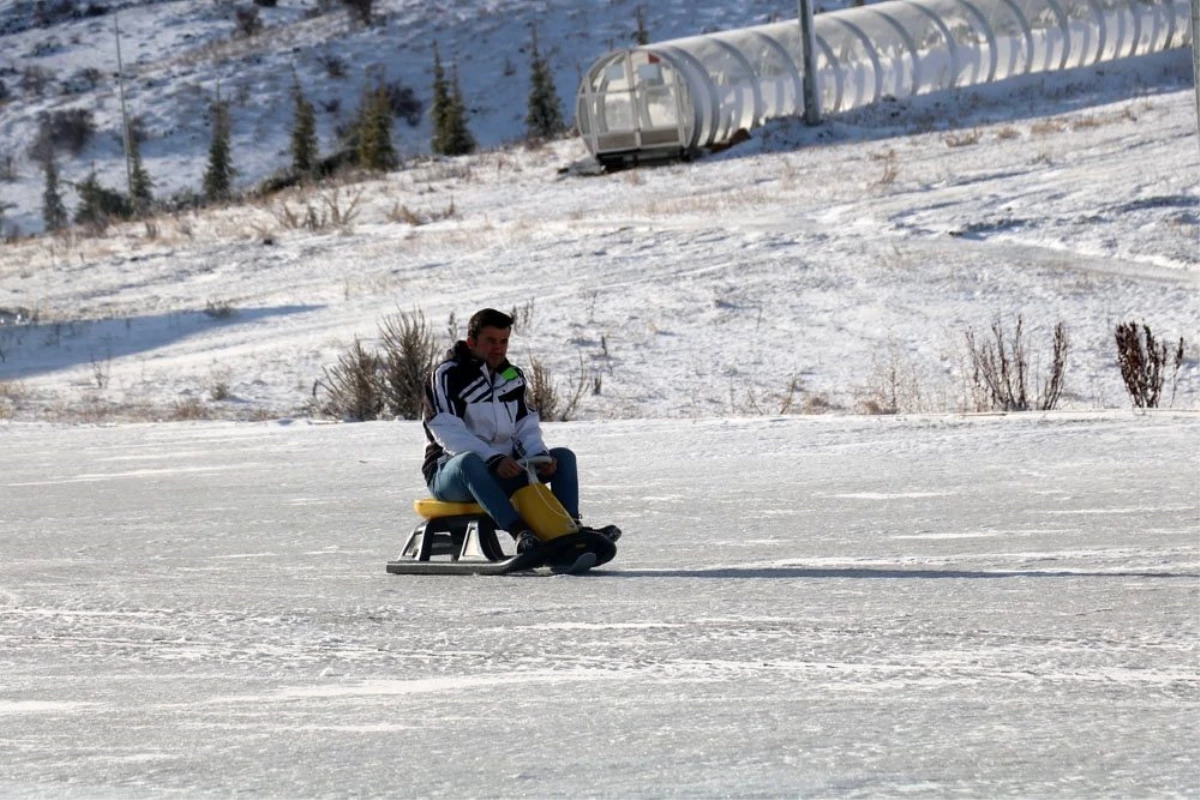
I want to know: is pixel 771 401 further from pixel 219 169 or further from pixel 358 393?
pixel 219 169

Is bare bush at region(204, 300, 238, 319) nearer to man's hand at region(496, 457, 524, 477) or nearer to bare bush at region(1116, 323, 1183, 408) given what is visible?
bare bush at region(1116, 323, 1183, 408)

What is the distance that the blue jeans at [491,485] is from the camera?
7.71 meters

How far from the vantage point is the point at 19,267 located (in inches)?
1398

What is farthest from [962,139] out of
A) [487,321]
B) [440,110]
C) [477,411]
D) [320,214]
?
[440,110]

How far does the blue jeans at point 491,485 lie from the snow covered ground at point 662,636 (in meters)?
0.33

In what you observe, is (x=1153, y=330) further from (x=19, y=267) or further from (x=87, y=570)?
(x=19, y=267)

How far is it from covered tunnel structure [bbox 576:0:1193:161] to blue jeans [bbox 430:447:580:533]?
3064 centimetres

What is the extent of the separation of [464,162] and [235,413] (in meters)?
26.8

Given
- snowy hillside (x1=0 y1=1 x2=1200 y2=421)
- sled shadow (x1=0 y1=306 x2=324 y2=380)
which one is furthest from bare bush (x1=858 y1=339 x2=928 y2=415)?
sled shadow (x1=0 y1=306 x2=324 y2=380)

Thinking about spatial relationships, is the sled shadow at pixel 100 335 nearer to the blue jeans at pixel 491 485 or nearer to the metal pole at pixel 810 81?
the blue jeans at pixel 491 485

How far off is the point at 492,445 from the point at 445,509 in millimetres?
388

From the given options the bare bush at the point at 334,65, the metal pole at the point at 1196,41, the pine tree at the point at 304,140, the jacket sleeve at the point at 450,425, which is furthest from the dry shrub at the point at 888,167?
the bare bush at the point at 334,65

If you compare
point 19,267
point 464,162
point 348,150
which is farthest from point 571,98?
point 19,267

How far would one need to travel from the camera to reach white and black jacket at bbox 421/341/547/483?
25.6 feet
